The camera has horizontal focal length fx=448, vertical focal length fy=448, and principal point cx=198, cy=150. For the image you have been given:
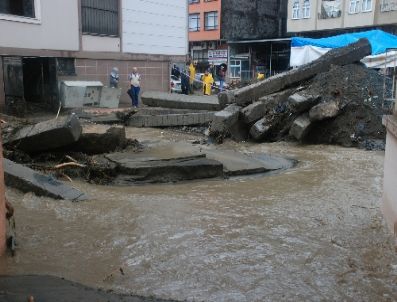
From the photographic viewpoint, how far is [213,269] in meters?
3.87

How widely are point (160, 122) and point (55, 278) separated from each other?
9674mm

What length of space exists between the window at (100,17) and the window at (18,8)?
2137mm

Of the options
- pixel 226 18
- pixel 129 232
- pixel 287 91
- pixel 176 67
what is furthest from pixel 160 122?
pixel 226 18

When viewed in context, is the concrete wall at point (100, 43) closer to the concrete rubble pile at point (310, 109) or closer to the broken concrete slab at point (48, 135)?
the concrete rubble pile at point (310, 109)

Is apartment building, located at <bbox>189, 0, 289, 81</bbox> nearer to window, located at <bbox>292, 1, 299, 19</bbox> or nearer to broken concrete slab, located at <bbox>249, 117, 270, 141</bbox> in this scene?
window, located at <bbox>292, 1, 299, 19</bbox>

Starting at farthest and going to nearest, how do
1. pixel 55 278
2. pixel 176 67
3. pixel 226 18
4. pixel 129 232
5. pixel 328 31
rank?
pixel 226 18, pixel 328 31, pixel 176 67, pixel 129 232, pixel 55 278

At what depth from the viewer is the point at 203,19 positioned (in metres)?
45.5

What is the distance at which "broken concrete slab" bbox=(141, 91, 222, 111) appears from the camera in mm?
13734

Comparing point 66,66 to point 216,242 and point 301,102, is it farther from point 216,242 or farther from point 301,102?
point 216,242

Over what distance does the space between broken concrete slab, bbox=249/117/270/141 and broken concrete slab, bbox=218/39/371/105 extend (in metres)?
0.86

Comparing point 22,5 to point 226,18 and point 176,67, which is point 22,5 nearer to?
point 176,67

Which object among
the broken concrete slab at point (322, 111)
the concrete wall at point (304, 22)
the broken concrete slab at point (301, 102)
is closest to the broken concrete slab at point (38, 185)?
the broken concrete slab at point (301, 102)

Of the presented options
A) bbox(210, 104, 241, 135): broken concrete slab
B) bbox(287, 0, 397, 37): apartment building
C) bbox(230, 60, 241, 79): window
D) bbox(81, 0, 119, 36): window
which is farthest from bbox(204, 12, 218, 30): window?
bbox(210, 104, 241, 135): broken concrete slab

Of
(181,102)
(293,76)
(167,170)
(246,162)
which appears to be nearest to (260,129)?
(293,76)
